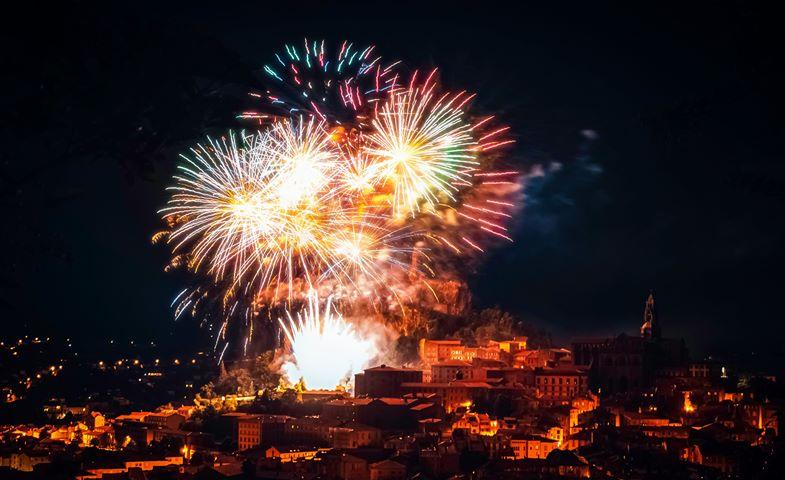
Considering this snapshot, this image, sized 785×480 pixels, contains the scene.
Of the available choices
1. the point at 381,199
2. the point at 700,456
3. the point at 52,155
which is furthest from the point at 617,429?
the point at 52,155

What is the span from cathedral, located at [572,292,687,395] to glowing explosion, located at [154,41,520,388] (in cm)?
590

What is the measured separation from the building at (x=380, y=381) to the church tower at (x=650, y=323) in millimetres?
9004

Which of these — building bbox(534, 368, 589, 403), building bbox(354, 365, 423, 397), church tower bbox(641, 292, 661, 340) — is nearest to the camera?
building bbox(534, 368, 589, 403)

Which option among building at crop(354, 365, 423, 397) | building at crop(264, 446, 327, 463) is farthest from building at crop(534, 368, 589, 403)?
building at crop(264, 446, 327, 463)

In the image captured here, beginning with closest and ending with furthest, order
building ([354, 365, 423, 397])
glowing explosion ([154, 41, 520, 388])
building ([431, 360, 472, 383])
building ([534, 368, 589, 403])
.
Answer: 1. glowing explosion ([154, 41, 520, 388])
2. building ([534, 368, 589, 403])
3. building ([354, 365, 423, 397])
4. building ([431, 360, 472, 383])

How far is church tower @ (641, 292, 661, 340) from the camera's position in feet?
123

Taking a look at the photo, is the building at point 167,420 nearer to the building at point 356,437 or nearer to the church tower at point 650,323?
the building at point 356,437

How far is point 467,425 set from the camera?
30172 millimetres

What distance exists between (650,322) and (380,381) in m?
10.4

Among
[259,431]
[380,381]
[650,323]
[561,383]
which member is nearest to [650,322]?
[650,323]

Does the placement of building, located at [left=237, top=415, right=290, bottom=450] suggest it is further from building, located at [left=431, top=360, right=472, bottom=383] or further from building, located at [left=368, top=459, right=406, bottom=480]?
building, located at [left=431, top=360, right=472, bottom=383]

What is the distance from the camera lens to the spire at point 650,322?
3744cm

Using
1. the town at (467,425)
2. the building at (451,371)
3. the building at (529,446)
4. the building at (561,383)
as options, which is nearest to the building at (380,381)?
the town at (467,425)

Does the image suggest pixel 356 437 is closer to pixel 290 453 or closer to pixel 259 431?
pixel 290 453
